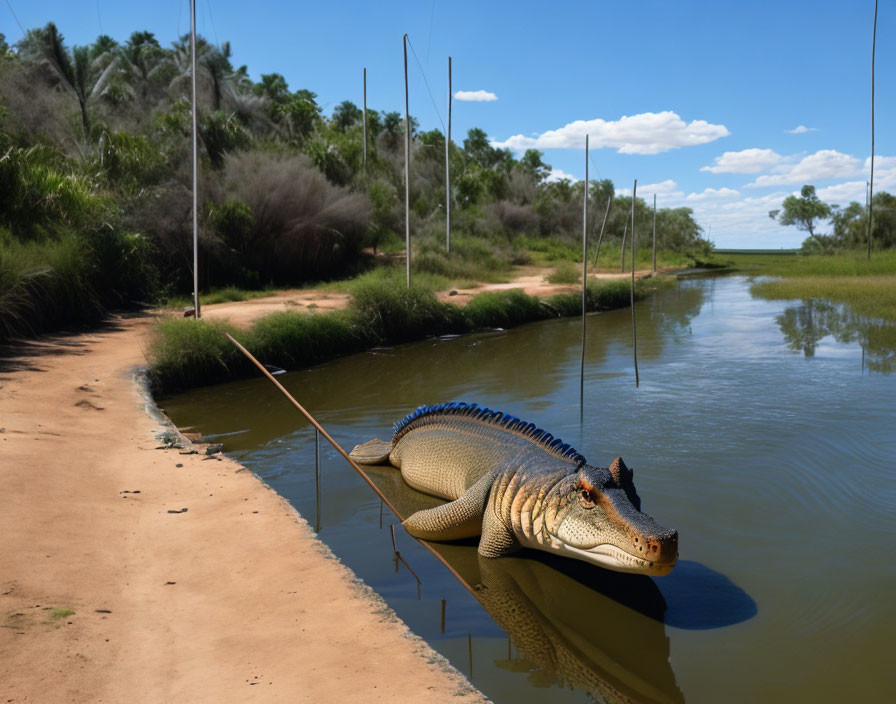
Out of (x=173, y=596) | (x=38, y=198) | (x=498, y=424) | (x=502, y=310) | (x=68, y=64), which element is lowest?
(x=173, y=596)

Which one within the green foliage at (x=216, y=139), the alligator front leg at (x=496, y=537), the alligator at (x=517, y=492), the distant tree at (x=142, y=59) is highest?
the distant tree at (x=142, y=59)

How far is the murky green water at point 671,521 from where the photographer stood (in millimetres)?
4023

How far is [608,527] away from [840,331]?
52.7 ft

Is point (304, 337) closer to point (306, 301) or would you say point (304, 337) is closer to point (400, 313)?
point (400, 313)

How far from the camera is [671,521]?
237 inches

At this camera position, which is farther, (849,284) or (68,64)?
(68,64)

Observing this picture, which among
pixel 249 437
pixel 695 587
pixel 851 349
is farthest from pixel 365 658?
pixel 851 349

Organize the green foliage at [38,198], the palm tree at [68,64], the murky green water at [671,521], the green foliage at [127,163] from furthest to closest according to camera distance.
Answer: the palm tree at [68,64] → the green foliage at [127,163] → the green foliage at [38,198] → the murky green water at [671,521]

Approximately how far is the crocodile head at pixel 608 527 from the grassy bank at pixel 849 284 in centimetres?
1800

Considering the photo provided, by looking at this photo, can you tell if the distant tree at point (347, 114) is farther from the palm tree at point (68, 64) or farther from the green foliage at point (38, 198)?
the green foliage at point (38, 198)

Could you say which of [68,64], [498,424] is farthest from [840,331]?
[68,64]

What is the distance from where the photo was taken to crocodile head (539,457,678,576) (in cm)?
383

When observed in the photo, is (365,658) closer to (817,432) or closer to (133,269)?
(817,432)

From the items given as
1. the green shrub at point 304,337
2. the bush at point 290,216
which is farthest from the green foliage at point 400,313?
the bush at point 290,216
